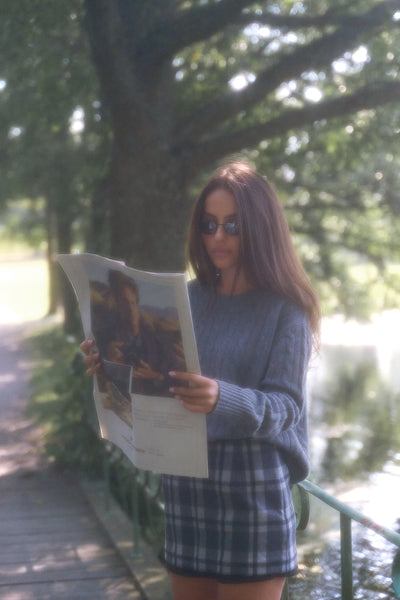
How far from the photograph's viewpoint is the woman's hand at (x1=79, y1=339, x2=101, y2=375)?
7.58 feet

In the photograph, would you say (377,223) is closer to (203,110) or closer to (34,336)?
(203,110)

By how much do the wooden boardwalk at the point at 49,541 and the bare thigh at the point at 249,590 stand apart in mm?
2220

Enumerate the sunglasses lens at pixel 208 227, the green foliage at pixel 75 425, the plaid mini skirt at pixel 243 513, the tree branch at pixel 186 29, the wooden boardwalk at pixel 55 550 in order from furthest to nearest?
1. the green foliage at pixel 75 425
2. the tree branch at pixel 186 29
3. the wooden boardwalk at pixel 55 550
4. the sunglasses lens at pixel 208 227
5. the plaid mini skirt at pixel 243 513

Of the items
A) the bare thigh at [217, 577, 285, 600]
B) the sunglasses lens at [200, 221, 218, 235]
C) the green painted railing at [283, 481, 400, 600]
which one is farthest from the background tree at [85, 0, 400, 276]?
the bare thigh at [217, 577, 285, 600]

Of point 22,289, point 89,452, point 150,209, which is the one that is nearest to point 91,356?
point 150,209

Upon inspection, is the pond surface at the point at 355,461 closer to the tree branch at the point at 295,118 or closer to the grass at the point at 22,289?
the tree branch at the point at 295,118

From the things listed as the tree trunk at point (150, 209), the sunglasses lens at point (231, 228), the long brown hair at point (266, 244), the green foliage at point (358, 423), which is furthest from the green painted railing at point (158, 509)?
the green foliage at point (358, 423)

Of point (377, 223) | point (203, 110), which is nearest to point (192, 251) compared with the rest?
point (203, 110)

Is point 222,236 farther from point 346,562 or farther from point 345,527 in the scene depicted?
point 346,562

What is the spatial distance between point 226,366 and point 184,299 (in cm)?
34

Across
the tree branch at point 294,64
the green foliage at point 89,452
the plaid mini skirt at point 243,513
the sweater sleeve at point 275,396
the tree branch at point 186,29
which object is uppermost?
the tree branch at point 186,29

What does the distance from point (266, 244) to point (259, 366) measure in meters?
0.29

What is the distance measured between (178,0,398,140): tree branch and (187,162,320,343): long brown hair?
10.7 feet

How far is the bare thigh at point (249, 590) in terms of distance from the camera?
6.94 ft
